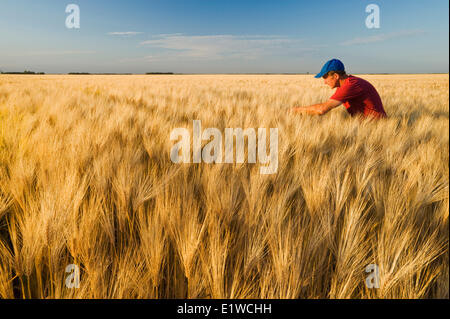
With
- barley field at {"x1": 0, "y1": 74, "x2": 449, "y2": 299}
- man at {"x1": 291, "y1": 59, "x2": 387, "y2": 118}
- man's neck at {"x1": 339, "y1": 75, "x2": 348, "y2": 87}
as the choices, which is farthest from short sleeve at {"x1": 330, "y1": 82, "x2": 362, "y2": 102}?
barley field at {"x1": 0, "y1": 74, "x2": 449, "y2": 299}

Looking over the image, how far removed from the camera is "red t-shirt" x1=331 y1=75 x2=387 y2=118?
A: 3.12 metres

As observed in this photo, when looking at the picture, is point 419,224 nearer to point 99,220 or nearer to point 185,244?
point 185,244

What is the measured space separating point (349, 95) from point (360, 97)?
10.9 inches

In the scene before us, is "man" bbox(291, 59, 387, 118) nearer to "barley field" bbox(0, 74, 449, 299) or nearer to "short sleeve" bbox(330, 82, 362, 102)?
"short sleeve" bbox(330, 82, 362, 102)

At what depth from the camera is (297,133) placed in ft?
7.78

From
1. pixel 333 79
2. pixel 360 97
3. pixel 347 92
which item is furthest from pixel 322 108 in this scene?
pixel 360 97

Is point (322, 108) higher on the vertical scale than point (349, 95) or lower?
lower

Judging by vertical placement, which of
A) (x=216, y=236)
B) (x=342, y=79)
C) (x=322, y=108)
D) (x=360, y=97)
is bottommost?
(x=216, y=236)

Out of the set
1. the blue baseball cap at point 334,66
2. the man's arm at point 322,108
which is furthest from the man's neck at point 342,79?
the man's arm at point 322,108

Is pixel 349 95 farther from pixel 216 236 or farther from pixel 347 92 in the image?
pixel 216 236

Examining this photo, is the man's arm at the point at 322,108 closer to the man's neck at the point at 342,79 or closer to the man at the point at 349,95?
the man at the point at 349,95

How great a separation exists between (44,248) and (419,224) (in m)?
1.54

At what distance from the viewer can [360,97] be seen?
3291 mm

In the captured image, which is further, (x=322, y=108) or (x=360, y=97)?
(x=360, y=97)
